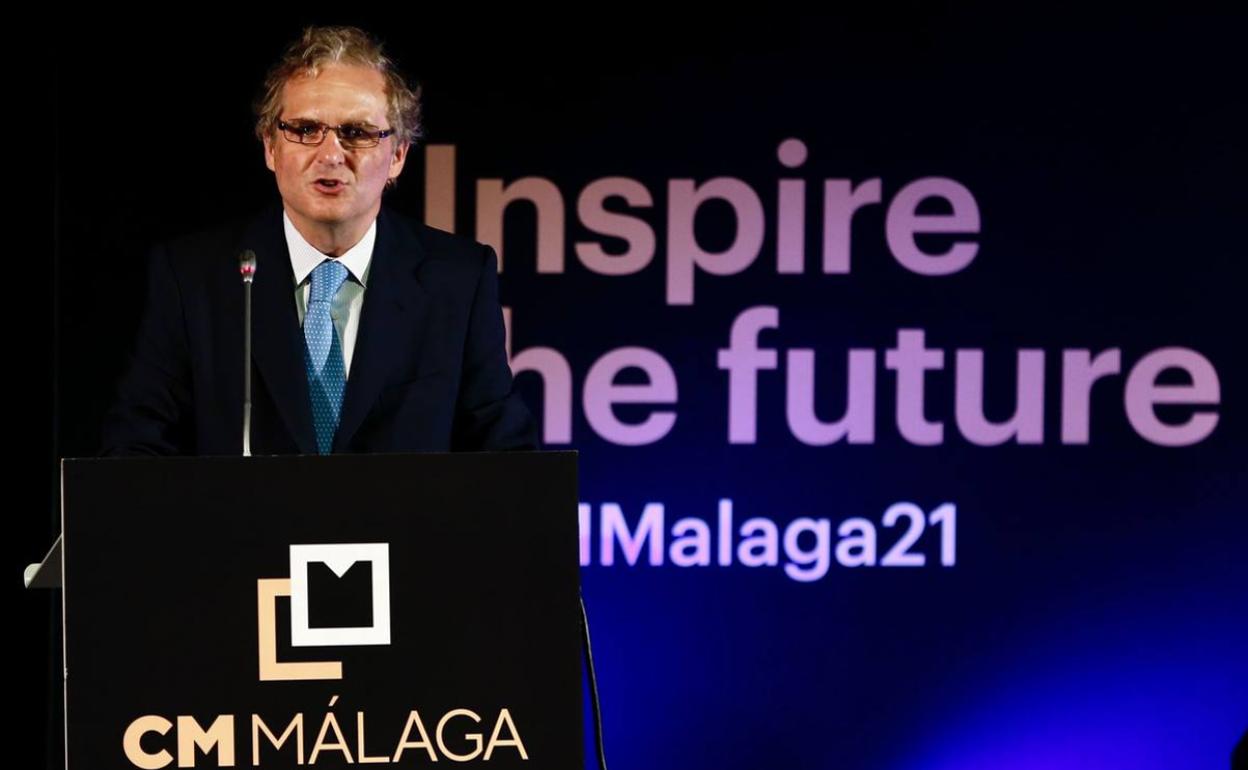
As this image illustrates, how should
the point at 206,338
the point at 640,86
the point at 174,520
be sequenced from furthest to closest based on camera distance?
the point at 640,86 < the point at 206,338 < the point at 174,520

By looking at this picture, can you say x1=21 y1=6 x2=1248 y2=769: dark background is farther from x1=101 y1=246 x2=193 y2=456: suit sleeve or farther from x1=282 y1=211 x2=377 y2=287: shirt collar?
x1=101 y1=246 x2=193 y2=456: suit sleeve

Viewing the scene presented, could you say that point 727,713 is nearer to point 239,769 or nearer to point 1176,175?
point 1176,175

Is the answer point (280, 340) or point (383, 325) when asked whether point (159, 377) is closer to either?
point (280, 340)

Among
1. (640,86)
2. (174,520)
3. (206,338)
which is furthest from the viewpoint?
(640,86)

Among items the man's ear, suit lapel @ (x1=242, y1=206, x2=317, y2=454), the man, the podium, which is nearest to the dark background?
the man's ear

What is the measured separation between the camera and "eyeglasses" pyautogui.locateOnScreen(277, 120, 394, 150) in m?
2.44

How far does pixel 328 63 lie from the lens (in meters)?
2.42

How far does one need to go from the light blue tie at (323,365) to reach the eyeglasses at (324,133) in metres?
0.26

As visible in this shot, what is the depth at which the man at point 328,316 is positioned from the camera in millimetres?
2303

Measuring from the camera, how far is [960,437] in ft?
12.4

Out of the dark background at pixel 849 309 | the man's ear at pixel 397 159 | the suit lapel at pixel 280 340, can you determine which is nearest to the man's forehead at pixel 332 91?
the man's ear at pixel 397 159

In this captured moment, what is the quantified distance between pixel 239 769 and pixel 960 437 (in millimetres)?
2587

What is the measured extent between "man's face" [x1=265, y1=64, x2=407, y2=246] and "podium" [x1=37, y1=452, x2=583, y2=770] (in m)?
0.94

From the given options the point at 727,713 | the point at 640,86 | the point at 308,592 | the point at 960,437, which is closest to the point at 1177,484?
the point at 960,437
